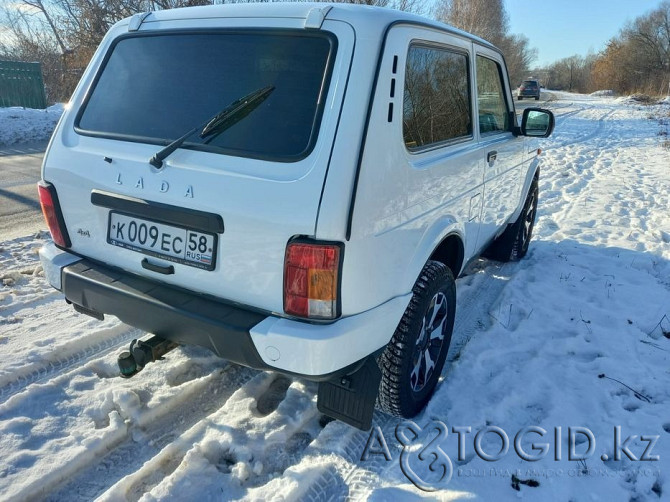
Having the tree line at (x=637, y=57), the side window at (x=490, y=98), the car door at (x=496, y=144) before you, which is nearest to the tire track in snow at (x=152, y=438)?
the car door at (x=496, y=144)

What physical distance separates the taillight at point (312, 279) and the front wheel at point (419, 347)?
→ 56cm

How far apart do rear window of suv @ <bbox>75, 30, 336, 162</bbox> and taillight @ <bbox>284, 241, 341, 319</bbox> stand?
389 mm

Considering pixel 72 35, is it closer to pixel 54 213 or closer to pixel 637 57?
pixel 54 213

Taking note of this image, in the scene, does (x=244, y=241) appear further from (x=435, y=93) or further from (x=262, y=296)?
(x=435, y=93)

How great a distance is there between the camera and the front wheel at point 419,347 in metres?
2.34

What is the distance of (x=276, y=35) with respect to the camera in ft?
7.04

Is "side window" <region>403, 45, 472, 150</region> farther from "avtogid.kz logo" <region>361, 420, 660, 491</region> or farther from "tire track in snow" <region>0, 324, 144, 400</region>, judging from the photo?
"tire track in snow" <region>0, 324, 144, 400</region>

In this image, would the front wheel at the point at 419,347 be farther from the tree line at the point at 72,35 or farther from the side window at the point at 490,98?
the tree line at the point at 72,35

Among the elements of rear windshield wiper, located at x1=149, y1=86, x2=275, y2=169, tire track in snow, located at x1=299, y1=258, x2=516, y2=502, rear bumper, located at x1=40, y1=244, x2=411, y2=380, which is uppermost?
rear windshield wiper, located at x1=149, y1=86, x2=275, y2=169

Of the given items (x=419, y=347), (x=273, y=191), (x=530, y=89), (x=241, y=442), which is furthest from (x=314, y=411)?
(x=530, y=89)

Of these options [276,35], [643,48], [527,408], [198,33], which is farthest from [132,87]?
[643,48]

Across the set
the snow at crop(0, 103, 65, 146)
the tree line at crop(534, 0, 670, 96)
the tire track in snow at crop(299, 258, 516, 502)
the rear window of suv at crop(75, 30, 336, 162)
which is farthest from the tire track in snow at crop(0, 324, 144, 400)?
the tree line at crop(534, 0, 670, 96)

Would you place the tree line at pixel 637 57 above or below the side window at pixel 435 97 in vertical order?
above

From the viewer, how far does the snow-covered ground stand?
2160 millimetres
